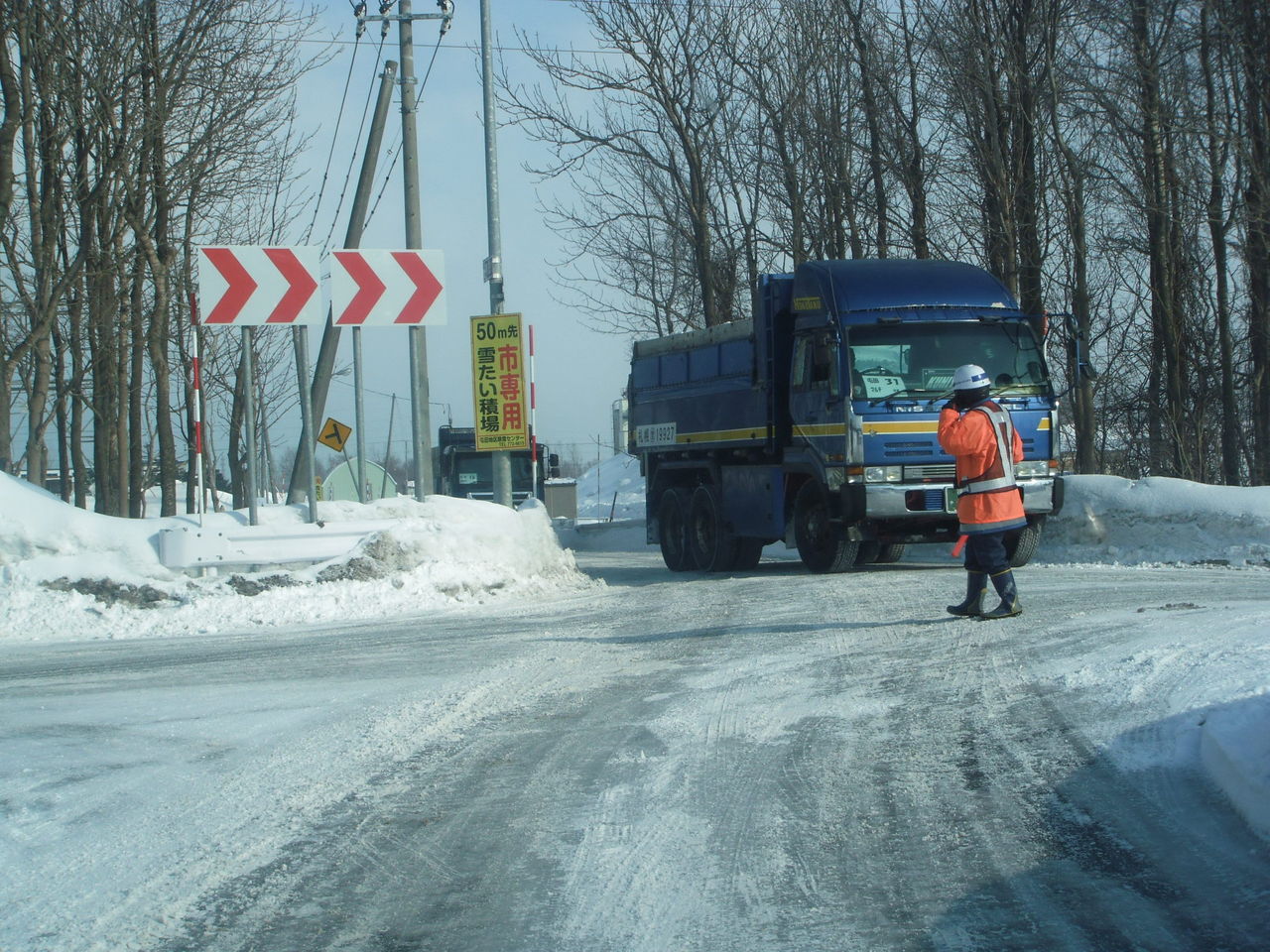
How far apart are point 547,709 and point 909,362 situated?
25.7ft

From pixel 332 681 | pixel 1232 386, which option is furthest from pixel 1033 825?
pixel 1232 386

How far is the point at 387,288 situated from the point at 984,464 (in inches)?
Answer: 253

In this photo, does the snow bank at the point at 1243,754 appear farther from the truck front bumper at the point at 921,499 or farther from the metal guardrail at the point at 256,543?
the metal guardrail at the point at 256,543

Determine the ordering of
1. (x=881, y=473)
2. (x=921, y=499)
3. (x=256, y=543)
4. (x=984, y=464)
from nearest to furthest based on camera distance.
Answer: (x=984, y=464)
(x=256, y=543)
(x=881, y=473)
(x=921, y=499)

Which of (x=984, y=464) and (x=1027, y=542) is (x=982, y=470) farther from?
(x=1027, y=542)

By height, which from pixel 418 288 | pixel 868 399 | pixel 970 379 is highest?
pixel 418 288

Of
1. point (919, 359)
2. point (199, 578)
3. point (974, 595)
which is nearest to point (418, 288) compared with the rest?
Result: point (199, 578)

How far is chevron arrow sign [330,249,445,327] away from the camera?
41.6ft

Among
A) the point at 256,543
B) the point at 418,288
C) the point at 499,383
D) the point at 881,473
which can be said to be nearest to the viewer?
the point at 256,543

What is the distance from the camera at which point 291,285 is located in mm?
11953

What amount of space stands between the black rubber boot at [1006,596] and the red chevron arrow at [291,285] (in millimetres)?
6732

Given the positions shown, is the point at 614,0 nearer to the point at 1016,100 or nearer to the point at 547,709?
the point at 1016,100

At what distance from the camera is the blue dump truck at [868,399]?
13438 millimetres

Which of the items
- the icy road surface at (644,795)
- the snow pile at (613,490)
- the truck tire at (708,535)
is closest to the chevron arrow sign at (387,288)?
the icy road surface at (644,795)
